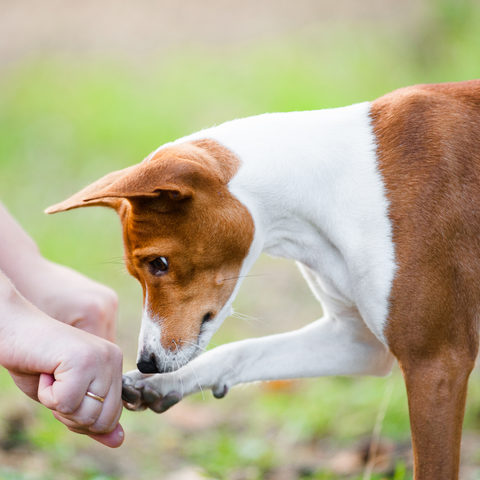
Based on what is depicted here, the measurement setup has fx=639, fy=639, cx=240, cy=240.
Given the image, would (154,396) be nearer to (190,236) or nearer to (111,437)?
(111,437)

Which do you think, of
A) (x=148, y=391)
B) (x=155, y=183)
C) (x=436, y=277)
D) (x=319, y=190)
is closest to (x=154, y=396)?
(x=148, y=391)

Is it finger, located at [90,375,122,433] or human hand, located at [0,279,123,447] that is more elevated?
human hand, located at [0,279,123,447]

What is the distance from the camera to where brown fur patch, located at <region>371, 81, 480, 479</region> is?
1923mm

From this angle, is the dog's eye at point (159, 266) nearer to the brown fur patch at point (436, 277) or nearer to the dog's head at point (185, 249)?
the dog's head at point (185, 249)

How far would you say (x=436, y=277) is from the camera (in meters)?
1.92

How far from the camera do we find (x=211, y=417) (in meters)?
3.57

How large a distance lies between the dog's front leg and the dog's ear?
2.35 feet

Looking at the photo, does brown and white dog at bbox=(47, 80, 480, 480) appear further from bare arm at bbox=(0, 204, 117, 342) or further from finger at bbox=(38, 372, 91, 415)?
finger at bbox=(38, 372, 91, 415)

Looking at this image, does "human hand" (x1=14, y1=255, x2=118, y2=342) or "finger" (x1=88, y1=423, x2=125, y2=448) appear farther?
"human hand" (x1=14, y1=255, x2=118, y2=342)

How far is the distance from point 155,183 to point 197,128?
4.63m

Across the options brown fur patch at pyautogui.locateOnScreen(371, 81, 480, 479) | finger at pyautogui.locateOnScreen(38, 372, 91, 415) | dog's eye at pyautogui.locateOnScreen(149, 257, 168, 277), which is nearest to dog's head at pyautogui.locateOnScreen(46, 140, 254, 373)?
dog's eye at pyautogui.locateOnScreen(149, 257, 168, 277)

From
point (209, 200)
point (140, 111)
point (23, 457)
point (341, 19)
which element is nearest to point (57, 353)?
point (209, 200)

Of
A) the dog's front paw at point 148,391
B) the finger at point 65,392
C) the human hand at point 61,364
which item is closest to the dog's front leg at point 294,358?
the dog's front paw at point 148,391

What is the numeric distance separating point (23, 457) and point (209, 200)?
162 centimetres
